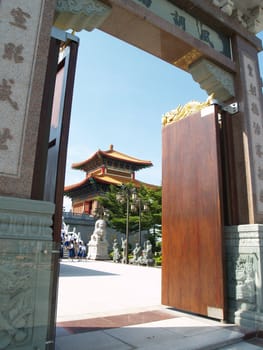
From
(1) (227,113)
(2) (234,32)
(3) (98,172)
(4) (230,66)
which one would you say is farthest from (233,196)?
(3) (98,172)

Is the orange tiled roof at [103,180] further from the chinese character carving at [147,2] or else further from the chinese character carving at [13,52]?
the chinese character carving at [13,52]

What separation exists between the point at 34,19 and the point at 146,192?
1924cm

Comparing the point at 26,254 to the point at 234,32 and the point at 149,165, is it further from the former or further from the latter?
the point at 149,165

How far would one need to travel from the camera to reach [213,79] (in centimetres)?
378

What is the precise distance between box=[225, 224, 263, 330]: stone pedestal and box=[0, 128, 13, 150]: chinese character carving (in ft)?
8.47

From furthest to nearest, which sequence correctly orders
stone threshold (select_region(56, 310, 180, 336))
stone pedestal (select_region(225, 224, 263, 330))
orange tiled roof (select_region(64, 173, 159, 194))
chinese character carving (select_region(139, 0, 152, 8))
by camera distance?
orange tiled roof (select_region(64, 173, 159, 194))
chinese character carving (select_region(139, 0, 152, 8))
stone pedestal (select_region(225, 224, 263, 330))
stone threshold (select_region(56, 310, 180, 336))

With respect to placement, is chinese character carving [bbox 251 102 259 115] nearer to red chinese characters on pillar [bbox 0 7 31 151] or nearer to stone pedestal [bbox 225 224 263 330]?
stone pedestal [bbox 225 224 263 330]

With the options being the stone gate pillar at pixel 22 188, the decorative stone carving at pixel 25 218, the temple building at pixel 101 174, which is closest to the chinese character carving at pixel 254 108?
the stone gate pillar at pixel 22 188

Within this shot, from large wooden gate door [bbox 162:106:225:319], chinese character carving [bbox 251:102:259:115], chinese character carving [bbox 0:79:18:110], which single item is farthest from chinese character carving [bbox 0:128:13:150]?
chinese character carving [bbox 251:102:259:115]

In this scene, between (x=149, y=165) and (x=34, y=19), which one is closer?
(x=34, y=19)

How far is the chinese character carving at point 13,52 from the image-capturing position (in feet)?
6.82

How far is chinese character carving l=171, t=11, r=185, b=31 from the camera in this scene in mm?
3436

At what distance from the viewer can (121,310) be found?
3.61m

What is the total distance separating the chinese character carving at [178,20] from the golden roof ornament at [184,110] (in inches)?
36.5
